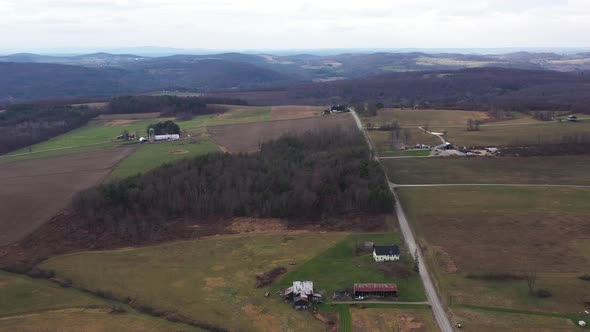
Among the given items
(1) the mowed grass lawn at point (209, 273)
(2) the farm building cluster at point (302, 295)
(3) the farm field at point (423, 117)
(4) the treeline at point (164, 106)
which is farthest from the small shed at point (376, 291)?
(4) the treeline at point (164, 106)

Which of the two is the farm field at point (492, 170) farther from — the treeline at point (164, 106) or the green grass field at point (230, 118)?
the treeline at point (164, 106)

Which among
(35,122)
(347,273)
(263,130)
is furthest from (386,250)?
(35,122)

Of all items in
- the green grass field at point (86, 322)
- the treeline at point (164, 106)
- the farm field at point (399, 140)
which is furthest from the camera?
the treeline at point (164, 106)

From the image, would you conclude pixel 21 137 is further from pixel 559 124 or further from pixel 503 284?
pixel 559 124

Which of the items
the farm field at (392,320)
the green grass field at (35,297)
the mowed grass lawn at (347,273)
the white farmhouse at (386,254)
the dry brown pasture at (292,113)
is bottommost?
the green grass field at (35,297)

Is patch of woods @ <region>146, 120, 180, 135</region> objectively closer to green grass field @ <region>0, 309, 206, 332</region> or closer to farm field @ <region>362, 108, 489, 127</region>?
farm field @ <region>362, 108, 489, 127</region>

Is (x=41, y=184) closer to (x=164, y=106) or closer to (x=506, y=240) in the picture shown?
(x=506, y=240)

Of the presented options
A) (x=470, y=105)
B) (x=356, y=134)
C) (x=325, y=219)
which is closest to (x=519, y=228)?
(x=325, y=219)

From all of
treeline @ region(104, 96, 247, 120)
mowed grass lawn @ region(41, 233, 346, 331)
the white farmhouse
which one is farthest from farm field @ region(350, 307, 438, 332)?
treeline @ region(104, 96, 247, 120)
